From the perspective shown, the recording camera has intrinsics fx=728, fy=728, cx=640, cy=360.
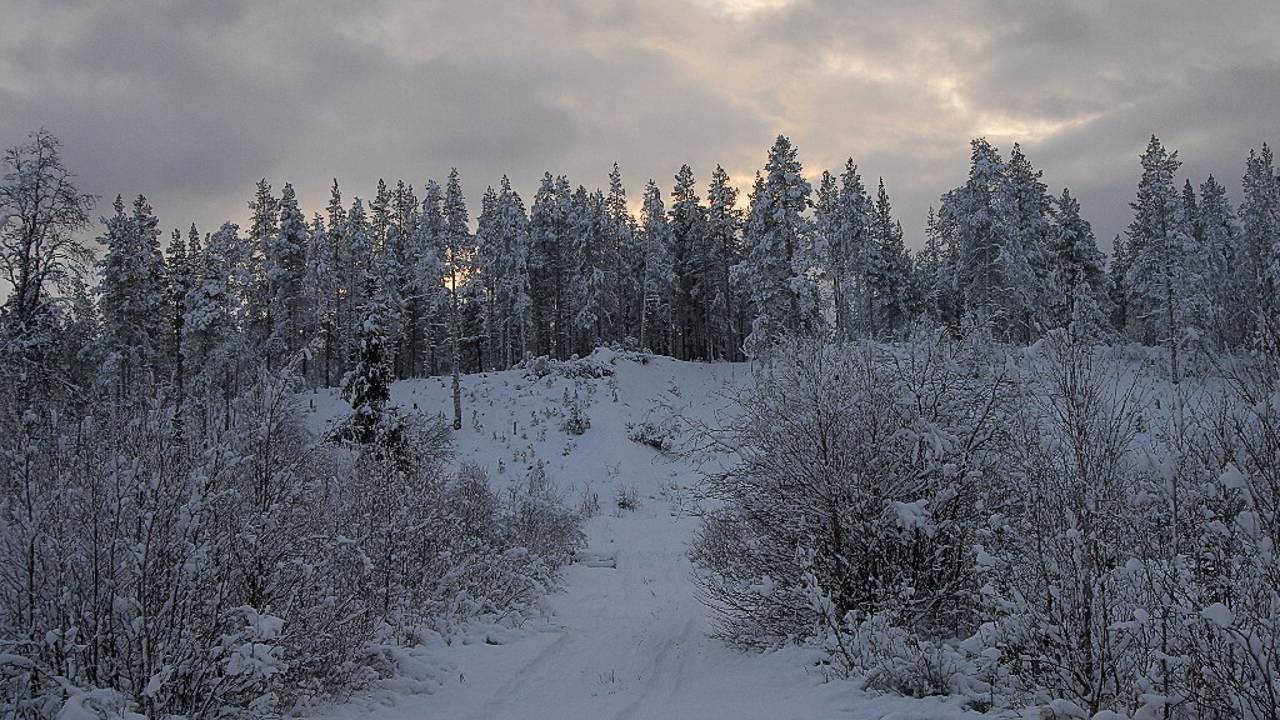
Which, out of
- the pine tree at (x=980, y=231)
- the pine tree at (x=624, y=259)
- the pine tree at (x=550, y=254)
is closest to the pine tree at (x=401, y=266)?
the pine tree at (x=550, y=254)

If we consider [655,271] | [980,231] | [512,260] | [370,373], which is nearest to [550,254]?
[512,260]

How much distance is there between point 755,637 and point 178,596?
7.12m

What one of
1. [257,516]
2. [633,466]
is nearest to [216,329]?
[633,466]

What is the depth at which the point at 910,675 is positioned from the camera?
6898mm

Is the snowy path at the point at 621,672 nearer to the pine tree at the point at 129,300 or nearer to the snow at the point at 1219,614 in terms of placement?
the snow at the point at 1219,614

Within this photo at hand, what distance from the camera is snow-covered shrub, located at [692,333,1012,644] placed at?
8.37 metres

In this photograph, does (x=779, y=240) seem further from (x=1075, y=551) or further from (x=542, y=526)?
(x=1075, y=551)

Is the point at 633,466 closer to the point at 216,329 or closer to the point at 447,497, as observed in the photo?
the point at 447,497

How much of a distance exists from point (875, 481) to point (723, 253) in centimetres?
4439

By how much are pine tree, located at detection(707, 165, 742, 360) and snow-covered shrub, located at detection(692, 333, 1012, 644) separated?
40.9 metres

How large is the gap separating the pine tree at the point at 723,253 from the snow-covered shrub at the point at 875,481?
40948mm

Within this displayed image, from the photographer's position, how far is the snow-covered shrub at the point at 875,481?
837cm

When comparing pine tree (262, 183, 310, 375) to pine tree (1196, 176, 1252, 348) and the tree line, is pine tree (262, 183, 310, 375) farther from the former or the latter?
pine tree (1196, 176, 1252, 348)

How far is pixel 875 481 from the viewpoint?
885 centimetres
